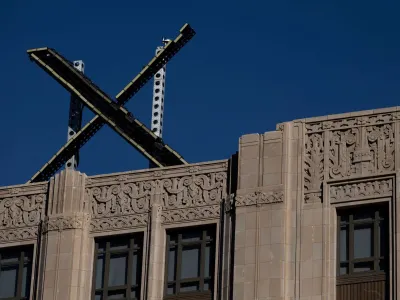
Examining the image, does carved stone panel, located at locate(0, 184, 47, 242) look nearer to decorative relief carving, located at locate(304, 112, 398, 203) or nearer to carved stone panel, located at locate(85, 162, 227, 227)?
carved stone panel, located at locate(85, 162, 227, 227)

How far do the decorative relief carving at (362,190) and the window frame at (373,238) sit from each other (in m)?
0.31

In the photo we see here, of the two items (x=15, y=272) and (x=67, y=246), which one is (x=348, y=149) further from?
(x=15, y=272)

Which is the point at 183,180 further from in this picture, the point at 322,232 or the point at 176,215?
the point at 322,232

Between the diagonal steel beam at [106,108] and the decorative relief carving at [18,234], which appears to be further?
the diagonal steel beam at [106,108]

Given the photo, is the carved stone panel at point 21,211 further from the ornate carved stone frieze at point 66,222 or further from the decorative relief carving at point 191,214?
the decorative relief carving at point 191,214

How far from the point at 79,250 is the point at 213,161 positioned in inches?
208

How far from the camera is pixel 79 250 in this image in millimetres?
58656

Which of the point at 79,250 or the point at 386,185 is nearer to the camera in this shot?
the point at 386,185

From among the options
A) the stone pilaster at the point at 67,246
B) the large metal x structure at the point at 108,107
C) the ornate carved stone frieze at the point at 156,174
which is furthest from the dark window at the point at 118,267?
the large metal x structure at the point at 108,107

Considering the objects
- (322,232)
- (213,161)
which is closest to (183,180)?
(213,161)

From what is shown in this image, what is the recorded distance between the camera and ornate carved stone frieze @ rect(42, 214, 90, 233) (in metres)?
58.8

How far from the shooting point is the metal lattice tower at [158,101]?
65.6 meters

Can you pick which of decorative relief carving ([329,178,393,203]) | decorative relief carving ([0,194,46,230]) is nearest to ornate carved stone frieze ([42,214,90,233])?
decorative relief carving ([0,194,46,230])

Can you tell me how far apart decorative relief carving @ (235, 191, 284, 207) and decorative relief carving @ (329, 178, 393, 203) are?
1.70 metres
